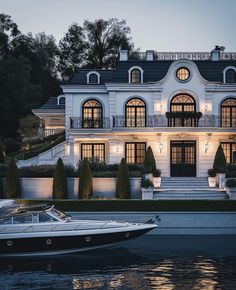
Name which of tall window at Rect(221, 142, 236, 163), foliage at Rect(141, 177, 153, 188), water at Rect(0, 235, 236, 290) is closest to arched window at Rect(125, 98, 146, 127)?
tall window at Rect(221, 142, 236, 163)

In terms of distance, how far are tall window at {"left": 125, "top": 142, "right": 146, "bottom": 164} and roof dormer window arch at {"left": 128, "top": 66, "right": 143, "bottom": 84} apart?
4557 millimetres

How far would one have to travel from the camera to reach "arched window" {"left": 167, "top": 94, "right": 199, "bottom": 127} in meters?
39.0

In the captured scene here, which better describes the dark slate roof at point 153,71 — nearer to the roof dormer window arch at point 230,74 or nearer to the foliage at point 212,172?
the roof dormer window arch at point 230,74

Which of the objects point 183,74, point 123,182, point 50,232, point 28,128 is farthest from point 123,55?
Answer: point 50,232

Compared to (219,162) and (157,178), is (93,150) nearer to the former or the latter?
(157,178)

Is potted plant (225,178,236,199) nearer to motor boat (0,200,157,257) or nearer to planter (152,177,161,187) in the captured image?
planter (152,177,161,187)

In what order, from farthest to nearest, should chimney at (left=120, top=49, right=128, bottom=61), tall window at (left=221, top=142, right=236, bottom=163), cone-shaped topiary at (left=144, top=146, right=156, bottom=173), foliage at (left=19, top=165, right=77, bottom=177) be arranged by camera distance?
1. chimney at (left=120, top=49, right=128, bottom=61)
2. tall window at (left=221, top=142, right=236, bottom=163)
3. cone-shaped topiary at (left=144, top=146, right=156, bottom=173)
4. foliage at (left=19, top=165, right=77, bottom=177)

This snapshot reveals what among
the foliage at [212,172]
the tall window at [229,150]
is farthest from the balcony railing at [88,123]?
the tall window at [229,150]

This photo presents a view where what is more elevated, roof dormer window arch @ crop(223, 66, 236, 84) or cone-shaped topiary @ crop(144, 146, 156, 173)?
roof dormer window arch @ crop(223, 66, 236, 84)

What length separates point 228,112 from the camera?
3981cm

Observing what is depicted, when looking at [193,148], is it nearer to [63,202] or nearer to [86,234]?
[63,202]

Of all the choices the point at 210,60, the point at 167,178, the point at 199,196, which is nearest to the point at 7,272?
the point at 199,196

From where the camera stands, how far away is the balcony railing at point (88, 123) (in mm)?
39844

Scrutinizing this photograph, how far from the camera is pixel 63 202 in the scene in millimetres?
29125
